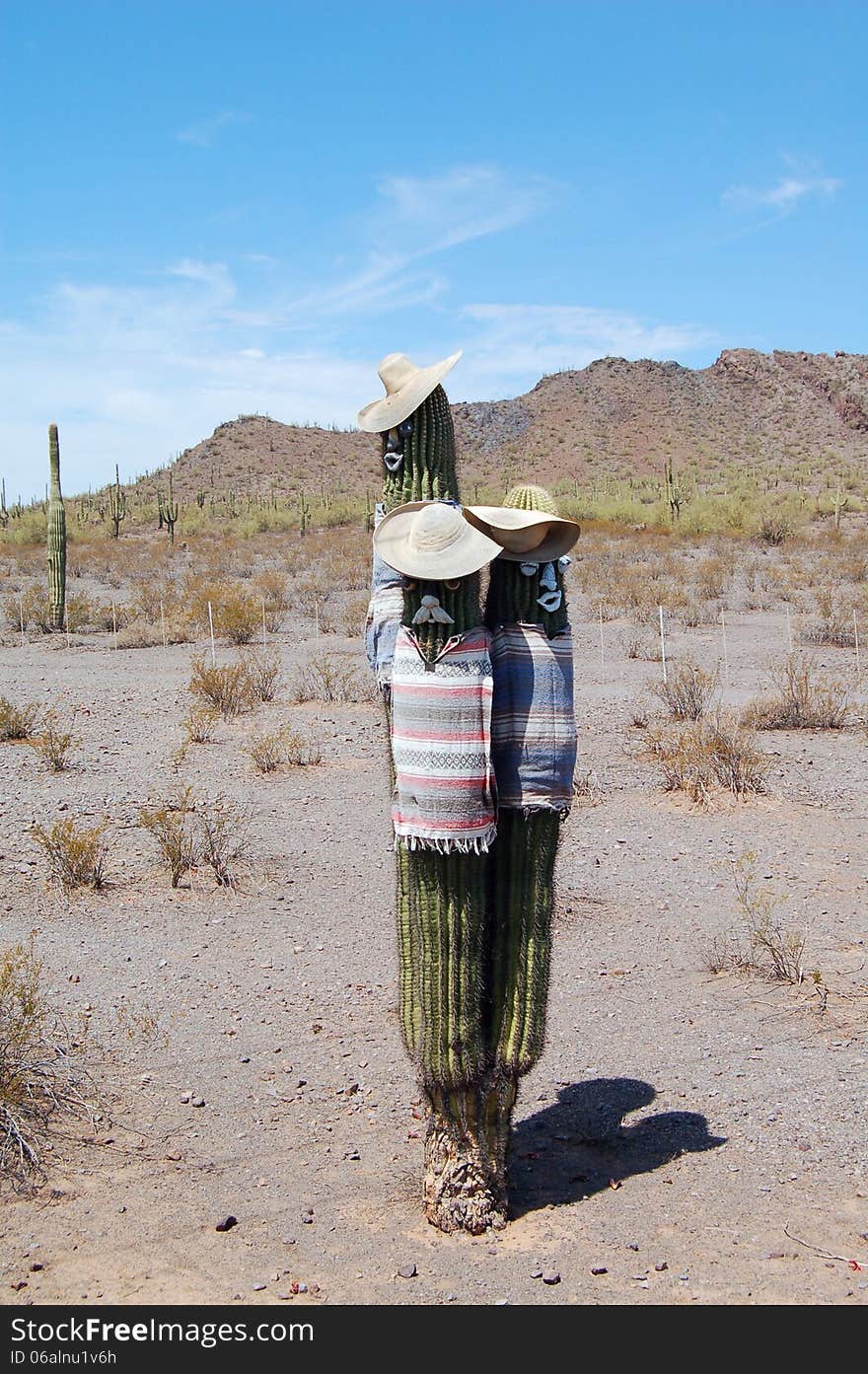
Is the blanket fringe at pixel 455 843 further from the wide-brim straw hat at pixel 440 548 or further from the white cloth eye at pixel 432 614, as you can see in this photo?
the wide-brim straw hat at pixel 440 548

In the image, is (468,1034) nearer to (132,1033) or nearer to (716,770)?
(132,1033)

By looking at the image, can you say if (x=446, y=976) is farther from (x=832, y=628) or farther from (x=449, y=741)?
(x=832, y=628)

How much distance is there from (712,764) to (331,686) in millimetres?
6037

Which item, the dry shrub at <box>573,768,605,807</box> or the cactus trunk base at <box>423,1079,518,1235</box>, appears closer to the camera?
the cactus trunk base at <box>423,1079,518,1235</box>

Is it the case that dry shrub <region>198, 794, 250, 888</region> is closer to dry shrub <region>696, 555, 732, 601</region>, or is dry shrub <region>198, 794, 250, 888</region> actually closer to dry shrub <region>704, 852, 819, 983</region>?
dry shrub <region>704, 852, 819, 983</region>

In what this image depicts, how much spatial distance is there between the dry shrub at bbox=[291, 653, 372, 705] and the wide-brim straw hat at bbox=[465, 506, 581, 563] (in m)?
10.5

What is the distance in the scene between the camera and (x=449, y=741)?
13.9ft

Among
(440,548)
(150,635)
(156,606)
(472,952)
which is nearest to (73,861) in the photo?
(472,952)

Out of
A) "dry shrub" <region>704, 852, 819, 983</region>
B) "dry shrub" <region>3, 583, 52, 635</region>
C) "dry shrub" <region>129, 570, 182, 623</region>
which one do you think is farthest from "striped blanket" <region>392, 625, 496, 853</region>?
"dry shrub" <region>3, 583, 52, 635</region>

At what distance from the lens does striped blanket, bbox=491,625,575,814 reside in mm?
4445

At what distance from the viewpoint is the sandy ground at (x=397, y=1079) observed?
4301mm

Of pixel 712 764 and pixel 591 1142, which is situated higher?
pixel 712 764

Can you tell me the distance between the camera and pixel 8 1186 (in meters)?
4.82

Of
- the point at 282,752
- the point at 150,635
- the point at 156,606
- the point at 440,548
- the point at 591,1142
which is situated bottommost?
the point at 591,1142
